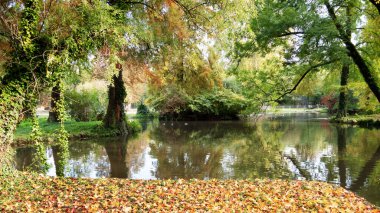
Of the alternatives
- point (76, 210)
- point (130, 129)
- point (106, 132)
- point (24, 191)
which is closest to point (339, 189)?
point (76, 210)

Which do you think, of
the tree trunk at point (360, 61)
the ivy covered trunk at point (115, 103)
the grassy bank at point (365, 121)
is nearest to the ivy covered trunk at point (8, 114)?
the tree trunk at point (360, 61)

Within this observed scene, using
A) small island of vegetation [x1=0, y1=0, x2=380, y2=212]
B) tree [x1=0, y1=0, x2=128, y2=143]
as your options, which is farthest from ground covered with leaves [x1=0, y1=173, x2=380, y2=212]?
tree [x1=0, y1=0, x2=128, y2=143]

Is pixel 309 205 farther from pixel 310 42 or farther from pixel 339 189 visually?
pixel 310 42

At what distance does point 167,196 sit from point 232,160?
6154mm

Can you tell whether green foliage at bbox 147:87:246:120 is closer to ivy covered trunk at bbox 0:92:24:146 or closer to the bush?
the bush

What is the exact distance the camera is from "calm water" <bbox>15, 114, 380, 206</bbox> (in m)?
9.45

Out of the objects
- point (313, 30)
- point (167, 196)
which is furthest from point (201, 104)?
point (167, 196)

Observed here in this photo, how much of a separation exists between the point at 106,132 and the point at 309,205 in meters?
14.7

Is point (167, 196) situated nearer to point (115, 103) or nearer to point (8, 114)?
point (8, 114)

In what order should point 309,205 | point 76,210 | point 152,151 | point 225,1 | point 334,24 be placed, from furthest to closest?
point 152,151 < point 334,24 < point 225,1 < point 309,205 < point 76,210

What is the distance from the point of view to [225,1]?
8.01m

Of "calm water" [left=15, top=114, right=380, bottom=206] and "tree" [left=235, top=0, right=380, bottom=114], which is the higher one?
"tree" [left=235, top=0, right=380, bottom=114]

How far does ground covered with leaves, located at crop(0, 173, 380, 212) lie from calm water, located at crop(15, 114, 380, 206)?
36.0 inches

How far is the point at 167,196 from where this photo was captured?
6008 mm
